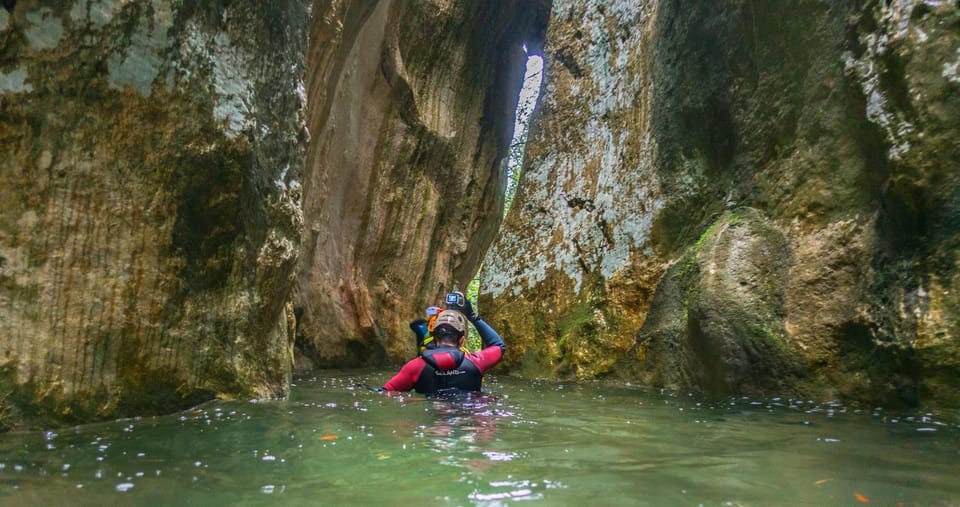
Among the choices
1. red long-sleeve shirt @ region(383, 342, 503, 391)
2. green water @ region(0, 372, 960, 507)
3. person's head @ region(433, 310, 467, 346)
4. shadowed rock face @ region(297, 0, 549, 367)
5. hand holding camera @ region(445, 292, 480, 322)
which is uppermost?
shadowed rock face @ region(297, 0, 549, 367)

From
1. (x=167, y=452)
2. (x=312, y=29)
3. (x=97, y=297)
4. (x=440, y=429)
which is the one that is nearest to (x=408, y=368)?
(x=440, y=429)

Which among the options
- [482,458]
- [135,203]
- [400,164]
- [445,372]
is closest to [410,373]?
[445,372]

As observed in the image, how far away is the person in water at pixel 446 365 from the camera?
237 inches

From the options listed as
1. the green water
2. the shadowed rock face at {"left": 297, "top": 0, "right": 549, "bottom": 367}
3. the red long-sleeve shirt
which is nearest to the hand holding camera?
the red long-sleeve shirt

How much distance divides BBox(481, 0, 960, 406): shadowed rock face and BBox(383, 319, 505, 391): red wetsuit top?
198 cm

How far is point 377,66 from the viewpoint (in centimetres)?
1277

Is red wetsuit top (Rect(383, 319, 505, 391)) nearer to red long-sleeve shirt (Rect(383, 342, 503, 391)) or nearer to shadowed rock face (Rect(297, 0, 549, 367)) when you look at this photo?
red long-sleeve shirt (Rect(383, 342, 503, 391))

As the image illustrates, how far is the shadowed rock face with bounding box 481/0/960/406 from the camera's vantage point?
514cm

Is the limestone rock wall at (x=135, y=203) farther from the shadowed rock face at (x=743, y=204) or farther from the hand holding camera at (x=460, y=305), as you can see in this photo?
the shadowed rock face at (x=743, y=204)

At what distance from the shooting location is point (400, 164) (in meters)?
13.4

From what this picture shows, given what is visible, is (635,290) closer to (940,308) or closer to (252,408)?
(940,308)

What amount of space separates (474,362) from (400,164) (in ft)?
25.3

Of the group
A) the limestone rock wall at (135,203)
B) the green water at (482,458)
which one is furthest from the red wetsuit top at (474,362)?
the limestone rock wall at (135,203)

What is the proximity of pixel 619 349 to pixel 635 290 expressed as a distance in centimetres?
71
